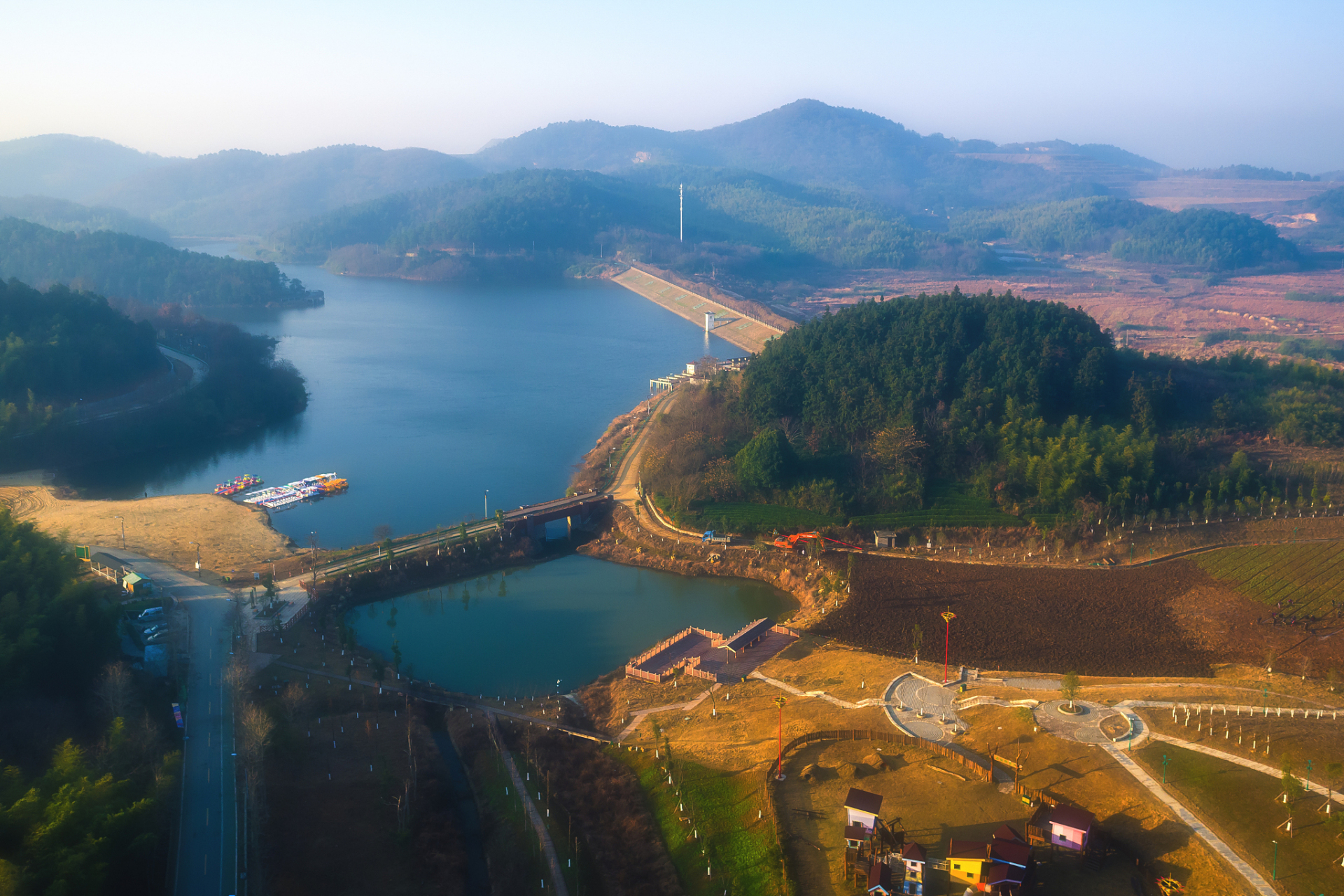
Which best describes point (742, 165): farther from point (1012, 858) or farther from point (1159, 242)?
point (1012, 858)

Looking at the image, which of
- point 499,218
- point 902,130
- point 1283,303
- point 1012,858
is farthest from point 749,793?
point 902,130

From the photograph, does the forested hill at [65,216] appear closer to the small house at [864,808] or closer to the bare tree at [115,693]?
the bare tree at [115,693]

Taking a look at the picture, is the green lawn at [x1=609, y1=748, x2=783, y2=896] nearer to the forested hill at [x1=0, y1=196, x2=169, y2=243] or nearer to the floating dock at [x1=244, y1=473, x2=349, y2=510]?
the floating dock at [x1=244, y1=473, x2=349, y2=510]

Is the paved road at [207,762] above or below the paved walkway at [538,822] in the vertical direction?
above

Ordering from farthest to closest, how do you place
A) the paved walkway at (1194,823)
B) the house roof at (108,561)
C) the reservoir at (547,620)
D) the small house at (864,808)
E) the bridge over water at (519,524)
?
the bridge over water at (519,524), the house roof at (108,561), the reservoir at (547,620), the small house at (864,808), the paved walkway at (1194,823)

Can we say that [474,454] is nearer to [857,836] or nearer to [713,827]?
[713,827]

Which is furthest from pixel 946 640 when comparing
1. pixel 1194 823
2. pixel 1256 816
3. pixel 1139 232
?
pixel 1139 232

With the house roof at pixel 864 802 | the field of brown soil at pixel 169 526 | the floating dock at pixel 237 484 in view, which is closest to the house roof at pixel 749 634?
the house roof at pixel 864 802

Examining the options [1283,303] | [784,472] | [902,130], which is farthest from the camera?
[902,130]
